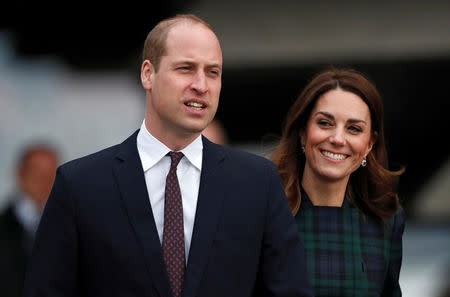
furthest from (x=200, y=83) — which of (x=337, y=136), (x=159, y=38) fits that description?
(x=337, y=136)

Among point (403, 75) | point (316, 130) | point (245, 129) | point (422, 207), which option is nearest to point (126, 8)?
point (245, 129)

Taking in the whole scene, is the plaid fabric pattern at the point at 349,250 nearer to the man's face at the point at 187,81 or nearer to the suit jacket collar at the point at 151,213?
the suit jacket collar at the point at 151,213

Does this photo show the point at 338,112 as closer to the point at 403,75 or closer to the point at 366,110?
the point at 366,110

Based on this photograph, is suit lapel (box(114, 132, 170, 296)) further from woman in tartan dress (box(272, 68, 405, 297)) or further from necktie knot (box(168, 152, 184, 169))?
woman in tartan dress (box(272, 68, 405, 297))

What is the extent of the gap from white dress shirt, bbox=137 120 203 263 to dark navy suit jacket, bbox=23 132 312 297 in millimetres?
25

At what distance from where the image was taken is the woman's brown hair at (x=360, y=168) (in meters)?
3.11

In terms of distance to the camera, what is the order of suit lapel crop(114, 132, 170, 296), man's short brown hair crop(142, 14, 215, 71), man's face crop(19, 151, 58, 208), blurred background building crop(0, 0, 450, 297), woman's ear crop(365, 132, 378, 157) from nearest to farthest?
suit lapel crop(114, 132, 170, 296), man's short brown hair crop(142, 14, 215, 71), woman's ear crop(365, 132, 378, 157), man's face crop(19, 151, 58, 208), blurred background building crop(0, 0, 450, 297)

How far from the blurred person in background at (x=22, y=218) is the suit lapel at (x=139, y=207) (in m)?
2.47

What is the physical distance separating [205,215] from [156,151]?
0.25 metres

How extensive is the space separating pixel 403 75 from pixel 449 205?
1413mm

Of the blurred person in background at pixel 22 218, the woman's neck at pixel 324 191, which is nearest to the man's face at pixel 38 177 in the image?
the blurred person in background at pixel 22 218

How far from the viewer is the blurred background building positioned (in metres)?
7.30

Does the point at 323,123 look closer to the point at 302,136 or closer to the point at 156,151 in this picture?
the point at 302,136

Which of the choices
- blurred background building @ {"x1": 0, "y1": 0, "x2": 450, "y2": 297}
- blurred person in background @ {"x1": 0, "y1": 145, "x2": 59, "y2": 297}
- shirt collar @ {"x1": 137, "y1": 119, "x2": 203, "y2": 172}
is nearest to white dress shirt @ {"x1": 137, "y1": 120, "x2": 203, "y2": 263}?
shirt collar @ {"x1": 137, "y1": 119, "x2": 203, "y2": 172}
